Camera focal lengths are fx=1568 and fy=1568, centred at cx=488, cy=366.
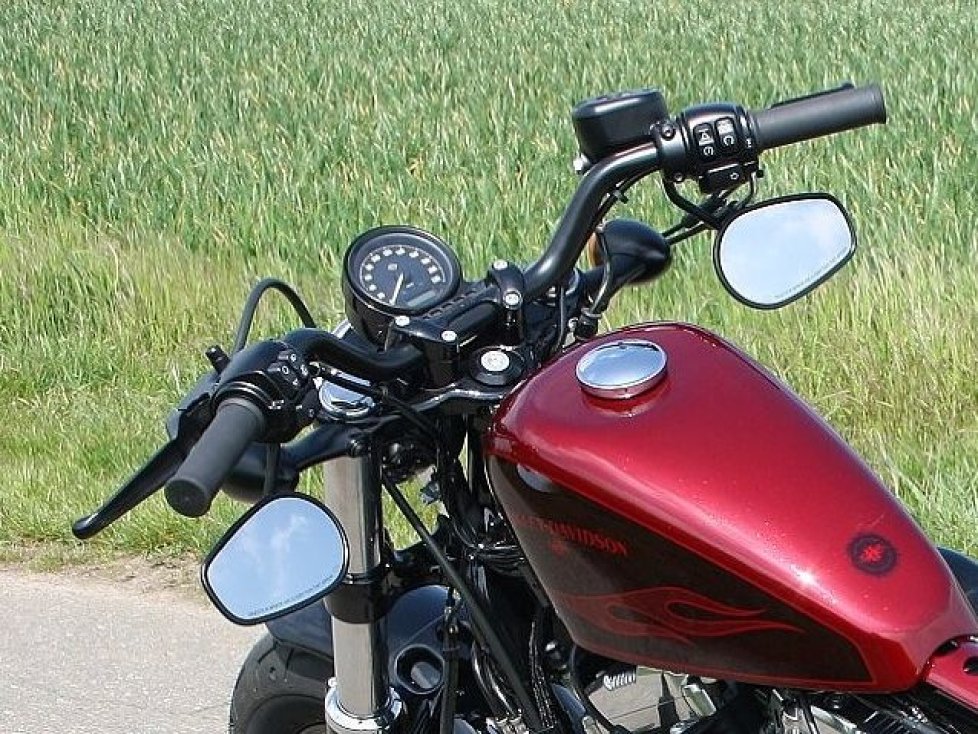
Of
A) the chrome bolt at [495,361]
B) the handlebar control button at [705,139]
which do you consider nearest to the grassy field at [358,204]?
the handlebar control button at [705,139]

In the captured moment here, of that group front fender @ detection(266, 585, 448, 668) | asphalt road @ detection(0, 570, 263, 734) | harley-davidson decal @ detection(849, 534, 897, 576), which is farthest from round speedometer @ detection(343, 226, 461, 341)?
asphalt road @ detection(0, 570, 263, 734)

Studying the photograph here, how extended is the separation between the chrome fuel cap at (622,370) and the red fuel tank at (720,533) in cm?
1

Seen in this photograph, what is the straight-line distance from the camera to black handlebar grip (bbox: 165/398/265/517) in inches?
56.3

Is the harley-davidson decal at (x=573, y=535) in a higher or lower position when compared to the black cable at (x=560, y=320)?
lower

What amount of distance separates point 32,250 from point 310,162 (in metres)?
1.79

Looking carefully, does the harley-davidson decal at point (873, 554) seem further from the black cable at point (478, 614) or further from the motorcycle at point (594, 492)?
the black cable at point (478, 614)

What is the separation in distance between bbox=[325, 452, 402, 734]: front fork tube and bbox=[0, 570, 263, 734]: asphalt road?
144cm

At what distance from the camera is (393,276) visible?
1893mm

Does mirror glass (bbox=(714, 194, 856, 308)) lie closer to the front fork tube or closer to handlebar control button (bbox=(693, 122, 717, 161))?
handlebar control button (bbox=(693, 122, 717, 161))

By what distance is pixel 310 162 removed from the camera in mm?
7680

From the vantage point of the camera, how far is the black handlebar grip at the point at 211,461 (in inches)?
56.3

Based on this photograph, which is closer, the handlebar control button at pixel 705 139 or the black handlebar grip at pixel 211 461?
the black handlebar grip at pixel 211 461

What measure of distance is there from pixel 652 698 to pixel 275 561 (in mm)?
476

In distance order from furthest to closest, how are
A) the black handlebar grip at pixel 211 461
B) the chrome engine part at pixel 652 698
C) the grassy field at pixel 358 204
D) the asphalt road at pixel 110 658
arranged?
the grassy field at pixel 358 204 < the asphalt road at pixel 110 658 < the chrome engine part at pixel 652 698 < the black handlebar grip at pixel 211 461
